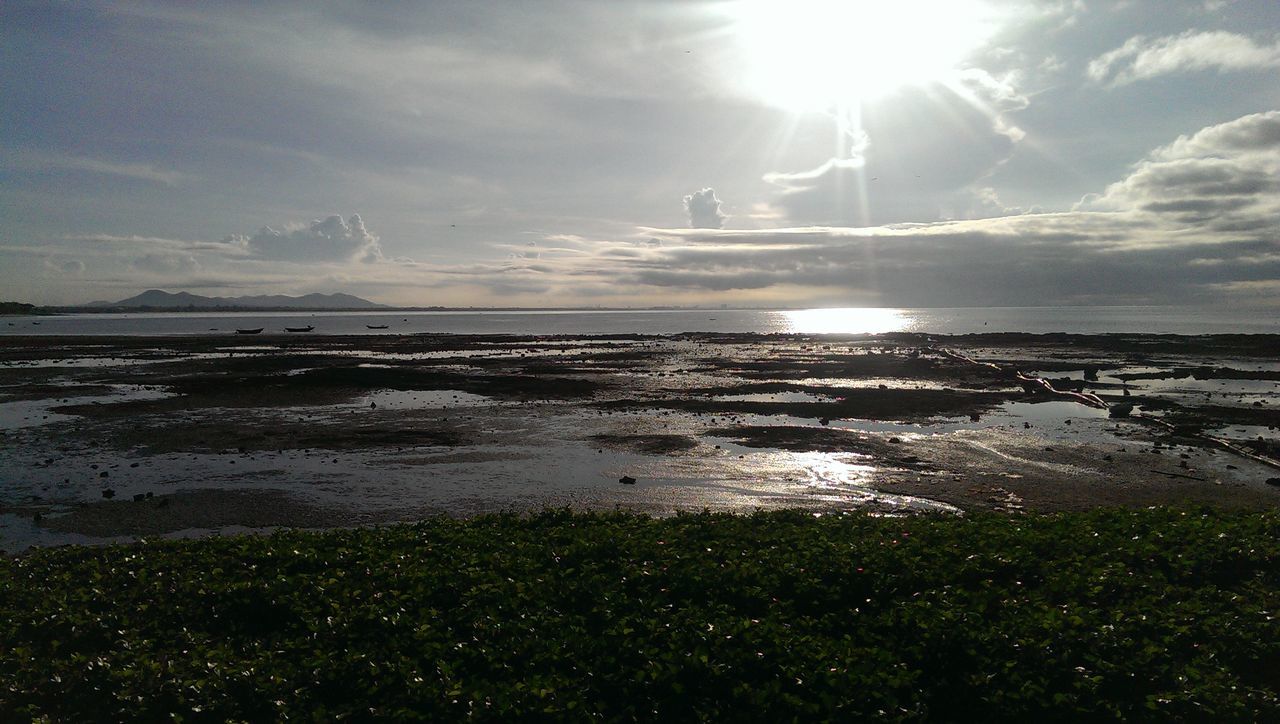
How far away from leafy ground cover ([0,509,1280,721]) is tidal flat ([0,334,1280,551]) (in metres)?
4.63

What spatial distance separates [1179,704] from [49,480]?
85.1 ft

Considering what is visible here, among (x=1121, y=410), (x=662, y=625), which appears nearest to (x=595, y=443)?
(x=662, y=625)

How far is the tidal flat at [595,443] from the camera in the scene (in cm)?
1798

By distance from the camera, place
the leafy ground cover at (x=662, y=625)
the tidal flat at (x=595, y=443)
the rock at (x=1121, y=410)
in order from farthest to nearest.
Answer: the rock at (x=1121, y=410) < the tidal flat at (x=595, y=443) < the leafy ground cover at (x=662, y=625)

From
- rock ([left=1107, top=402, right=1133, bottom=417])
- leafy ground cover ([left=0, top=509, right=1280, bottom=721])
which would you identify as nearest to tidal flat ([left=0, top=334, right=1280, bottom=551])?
rock ([left=1107, top=402, right=1133, bottom=417])

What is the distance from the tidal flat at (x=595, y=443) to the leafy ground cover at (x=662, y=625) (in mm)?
4628

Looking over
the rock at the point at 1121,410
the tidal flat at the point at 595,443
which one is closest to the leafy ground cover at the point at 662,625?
the tidal flat at the point at 595,443

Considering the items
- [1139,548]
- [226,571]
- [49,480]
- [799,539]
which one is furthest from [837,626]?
[49,480]

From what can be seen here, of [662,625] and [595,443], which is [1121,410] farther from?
[662,625]

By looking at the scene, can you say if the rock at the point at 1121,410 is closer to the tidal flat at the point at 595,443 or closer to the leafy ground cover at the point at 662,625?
the tidal flat at the point at 595,443

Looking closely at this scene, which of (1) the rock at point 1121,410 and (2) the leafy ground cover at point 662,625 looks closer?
(2) the leafy ground cover at point 662,625

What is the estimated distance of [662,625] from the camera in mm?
9219

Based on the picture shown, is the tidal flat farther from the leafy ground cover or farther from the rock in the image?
the leafy ground cover

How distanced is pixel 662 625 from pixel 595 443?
17008mm
